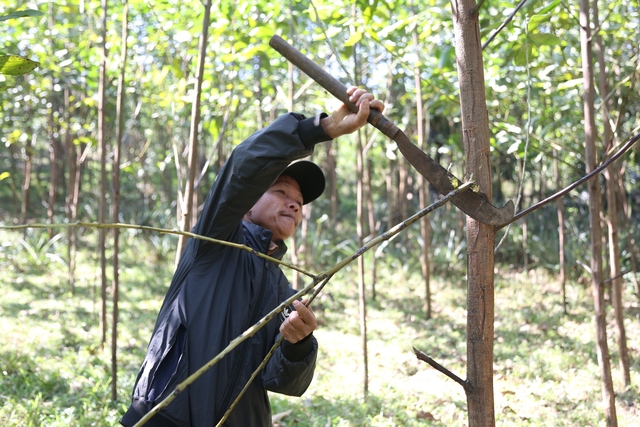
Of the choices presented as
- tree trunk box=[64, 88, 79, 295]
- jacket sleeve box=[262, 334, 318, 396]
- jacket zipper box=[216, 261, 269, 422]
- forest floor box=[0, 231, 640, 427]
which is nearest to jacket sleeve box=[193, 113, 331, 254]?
jacket zipper box=[216, 261, 269, 422]

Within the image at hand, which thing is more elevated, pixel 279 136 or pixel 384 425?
pixel 279 136

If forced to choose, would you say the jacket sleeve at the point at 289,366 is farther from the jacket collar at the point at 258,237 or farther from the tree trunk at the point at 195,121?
the tree trunk at the point at 195,121

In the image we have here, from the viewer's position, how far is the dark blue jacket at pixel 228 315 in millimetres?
1611

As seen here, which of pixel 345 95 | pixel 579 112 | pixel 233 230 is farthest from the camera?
pixel 579 112

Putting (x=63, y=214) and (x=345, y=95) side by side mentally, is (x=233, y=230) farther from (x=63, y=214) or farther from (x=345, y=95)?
(x=63, y=214)

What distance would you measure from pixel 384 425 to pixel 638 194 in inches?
252

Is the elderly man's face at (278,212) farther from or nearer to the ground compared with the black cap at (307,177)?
nearer to the ground

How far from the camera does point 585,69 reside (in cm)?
285

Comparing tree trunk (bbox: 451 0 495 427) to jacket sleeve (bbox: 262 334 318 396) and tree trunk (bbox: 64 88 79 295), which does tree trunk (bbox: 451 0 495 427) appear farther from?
tree trunk (bbox: 64 88 79 295)

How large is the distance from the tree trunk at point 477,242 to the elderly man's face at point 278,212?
34.3 inches

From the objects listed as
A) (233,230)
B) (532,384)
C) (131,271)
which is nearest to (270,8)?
(233,230)

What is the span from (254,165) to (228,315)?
502 millimetres

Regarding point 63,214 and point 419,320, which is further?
point 63,214

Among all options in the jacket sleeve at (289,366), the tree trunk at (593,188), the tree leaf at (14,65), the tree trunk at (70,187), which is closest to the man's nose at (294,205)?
the jacket sleeve at (289,366)
